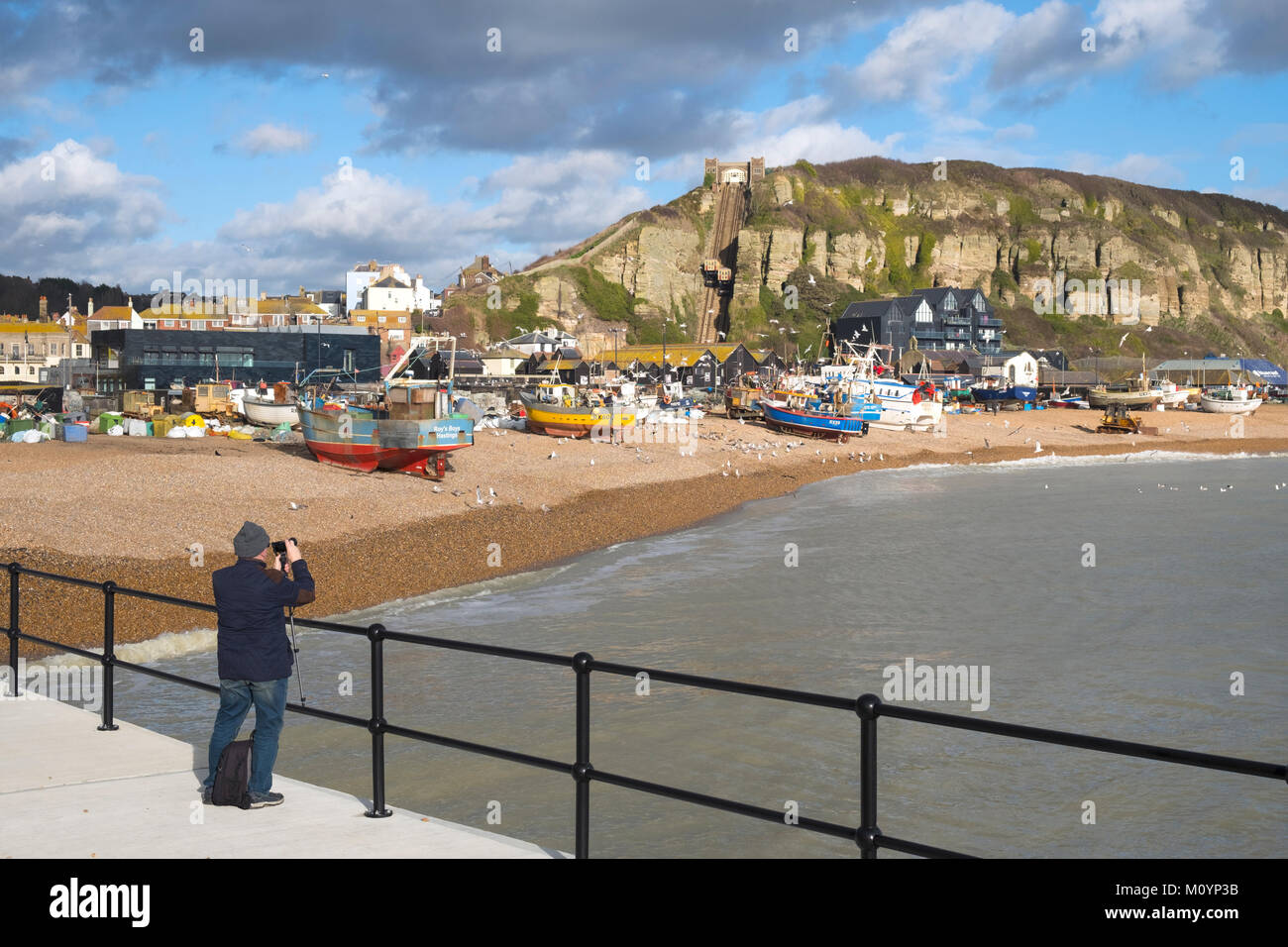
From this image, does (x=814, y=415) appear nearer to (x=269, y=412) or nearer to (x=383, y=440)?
(x=269, y=412)

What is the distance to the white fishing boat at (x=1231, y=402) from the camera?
101 meters

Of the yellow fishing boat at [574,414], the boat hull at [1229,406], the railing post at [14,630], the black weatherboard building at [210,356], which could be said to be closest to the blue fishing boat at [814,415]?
the yellow fishing boat at [574,414]

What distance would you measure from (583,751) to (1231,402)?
108465 mm

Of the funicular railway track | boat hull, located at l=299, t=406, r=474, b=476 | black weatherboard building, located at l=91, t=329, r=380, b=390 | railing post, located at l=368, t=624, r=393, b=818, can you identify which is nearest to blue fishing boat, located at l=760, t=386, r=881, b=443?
black weatherboard building, located at l=91, t=329, r=380, b=390

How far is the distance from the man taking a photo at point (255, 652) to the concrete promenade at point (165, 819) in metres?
0.34

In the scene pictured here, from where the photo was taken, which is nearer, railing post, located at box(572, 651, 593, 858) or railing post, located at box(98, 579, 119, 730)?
railing post, located at box(572, 651, 593, 858)

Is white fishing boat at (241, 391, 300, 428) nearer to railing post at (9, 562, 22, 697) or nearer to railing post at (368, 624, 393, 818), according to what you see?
railing post at (9, 562, 22, 697)

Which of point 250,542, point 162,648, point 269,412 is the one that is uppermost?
point 269,412

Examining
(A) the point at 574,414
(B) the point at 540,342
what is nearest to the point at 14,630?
(A) the point at 574,414

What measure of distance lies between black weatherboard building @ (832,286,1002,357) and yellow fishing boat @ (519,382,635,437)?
65.9 meters

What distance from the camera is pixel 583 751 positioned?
615 centimetres

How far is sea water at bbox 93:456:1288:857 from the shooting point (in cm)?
1134

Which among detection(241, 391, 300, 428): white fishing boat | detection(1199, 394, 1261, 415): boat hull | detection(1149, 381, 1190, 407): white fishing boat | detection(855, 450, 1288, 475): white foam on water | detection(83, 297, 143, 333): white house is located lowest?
detection(855, 450, 1288, 475): white foam on water
